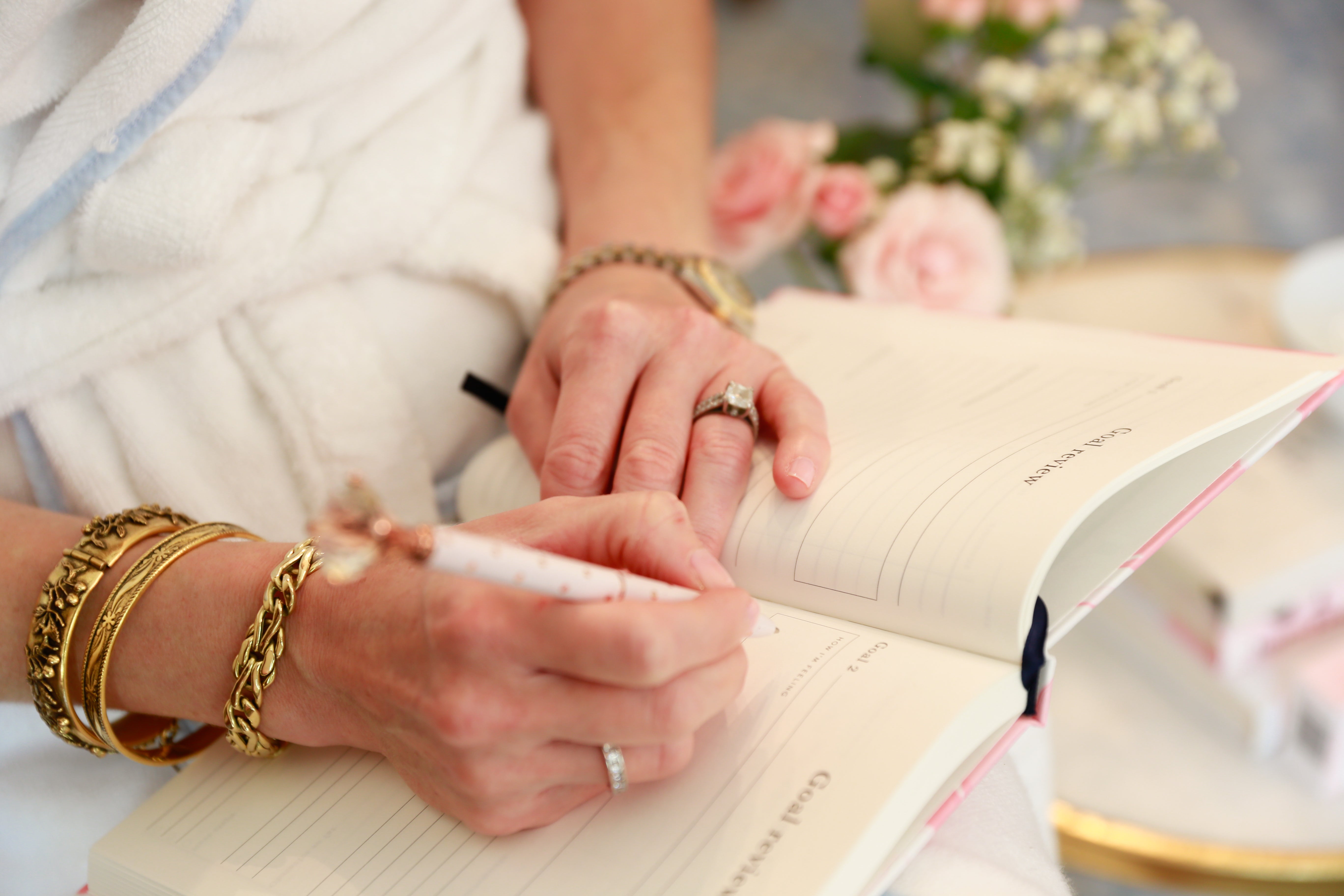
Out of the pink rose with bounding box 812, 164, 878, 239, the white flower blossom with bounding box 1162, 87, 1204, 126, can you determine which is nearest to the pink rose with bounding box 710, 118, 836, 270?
the pink rose with bounding box 812, 164, 878, 239

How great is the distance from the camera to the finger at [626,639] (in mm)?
334

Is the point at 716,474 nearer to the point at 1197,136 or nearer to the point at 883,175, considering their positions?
the point at 883,175

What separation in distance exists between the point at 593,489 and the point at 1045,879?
0.29m

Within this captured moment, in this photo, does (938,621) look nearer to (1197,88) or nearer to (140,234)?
(140,234)

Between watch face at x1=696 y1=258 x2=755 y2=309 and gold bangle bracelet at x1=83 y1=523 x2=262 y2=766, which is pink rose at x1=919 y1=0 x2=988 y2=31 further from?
gold bangle bracelet at x1=83 y1=523 x2=262 y2=766

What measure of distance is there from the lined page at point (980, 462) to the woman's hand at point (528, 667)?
0.30 ft

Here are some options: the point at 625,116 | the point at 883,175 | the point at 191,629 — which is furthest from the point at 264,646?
the point at 883,175

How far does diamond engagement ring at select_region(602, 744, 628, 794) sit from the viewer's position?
373mm

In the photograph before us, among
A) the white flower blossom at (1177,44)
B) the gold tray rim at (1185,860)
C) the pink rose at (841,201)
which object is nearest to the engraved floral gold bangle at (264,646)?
the gold tray rim at (1185,860)

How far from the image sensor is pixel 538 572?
32 cm

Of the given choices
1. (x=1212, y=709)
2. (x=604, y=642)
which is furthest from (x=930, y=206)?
(x=604, y=642)

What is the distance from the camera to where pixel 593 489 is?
510 mm

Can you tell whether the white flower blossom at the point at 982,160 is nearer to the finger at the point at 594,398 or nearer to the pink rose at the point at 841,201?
the pink rose at the point at 841,201

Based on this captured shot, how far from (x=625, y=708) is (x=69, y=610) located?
0.29 meters
